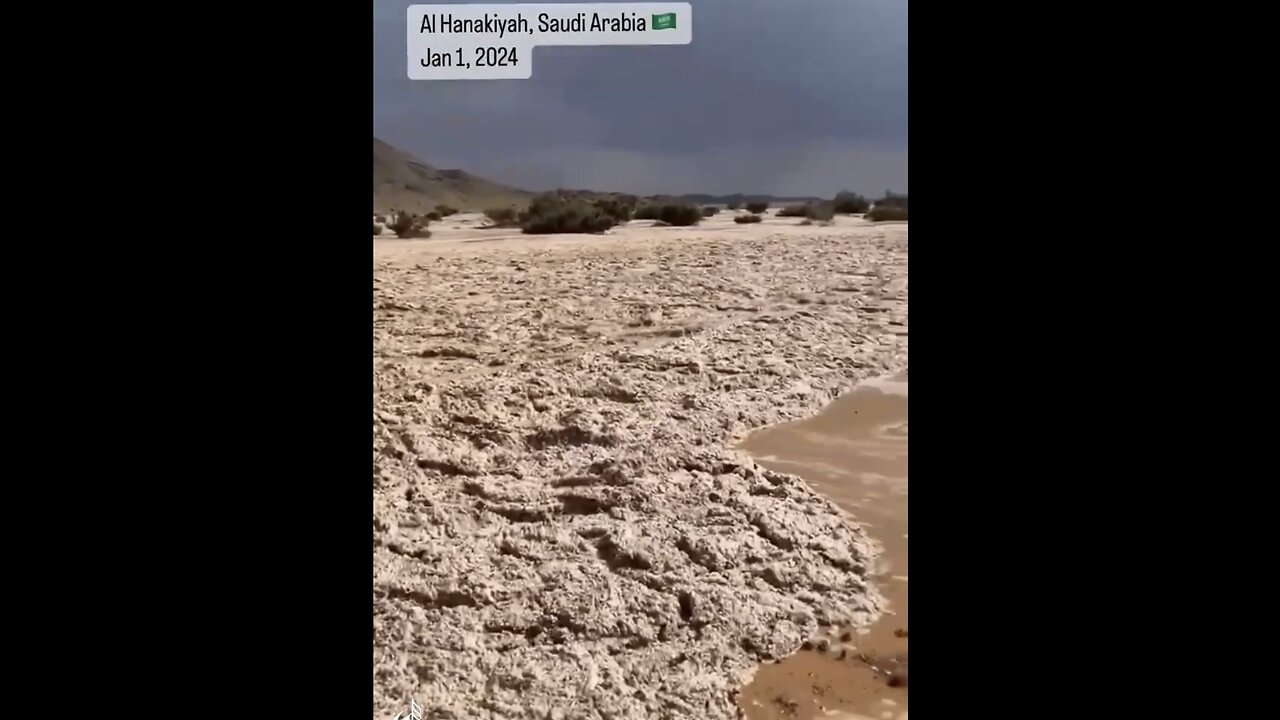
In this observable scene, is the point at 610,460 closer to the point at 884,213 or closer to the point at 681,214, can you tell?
the point at 681,214

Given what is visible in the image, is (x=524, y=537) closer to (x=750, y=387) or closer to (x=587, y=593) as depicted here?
(x=587, y=593)

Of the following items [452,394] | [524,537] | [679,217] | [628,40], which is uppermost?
[628,40]

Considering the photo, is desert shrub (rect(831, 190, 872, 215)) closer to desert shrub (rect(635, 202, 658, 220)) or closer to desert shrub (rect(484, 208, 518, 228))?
desert shrub (rect(635, 202, 658, 220))

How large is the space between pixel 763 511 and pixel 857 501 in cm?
22

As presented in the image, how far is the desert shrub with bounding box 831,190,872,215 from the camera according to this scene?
2.26m

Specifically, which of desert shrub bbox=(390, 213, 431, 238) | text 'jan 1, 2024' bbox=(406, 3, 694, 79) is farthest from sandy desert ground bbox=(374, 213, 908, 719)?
text 'jan 1, 2024' bbox=(406, 3, 694, 79)

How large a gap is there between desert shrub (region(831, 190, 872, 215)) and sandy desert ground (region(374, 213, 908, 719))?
35 mm

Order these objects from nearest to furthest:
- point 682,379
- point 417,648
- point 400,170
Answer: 1. point 417,648
2. point 400,170
3. point 682,379

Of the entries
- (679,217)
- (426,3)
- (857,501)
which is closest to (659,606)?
(857,501)

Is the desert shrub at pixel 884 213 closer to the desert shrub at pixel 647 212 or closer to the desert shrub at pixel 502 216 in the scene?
the desert shrub at pixel 647 212

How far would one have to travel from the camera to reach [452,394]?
243cm

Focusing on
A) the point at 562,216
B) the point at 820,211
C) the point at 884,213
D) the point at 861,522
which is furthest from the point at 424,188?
the point at 861,522

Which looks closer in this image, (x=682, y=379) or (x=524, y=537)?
(x=524, y=537)

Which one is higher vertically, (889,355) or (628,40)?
(628,40)
